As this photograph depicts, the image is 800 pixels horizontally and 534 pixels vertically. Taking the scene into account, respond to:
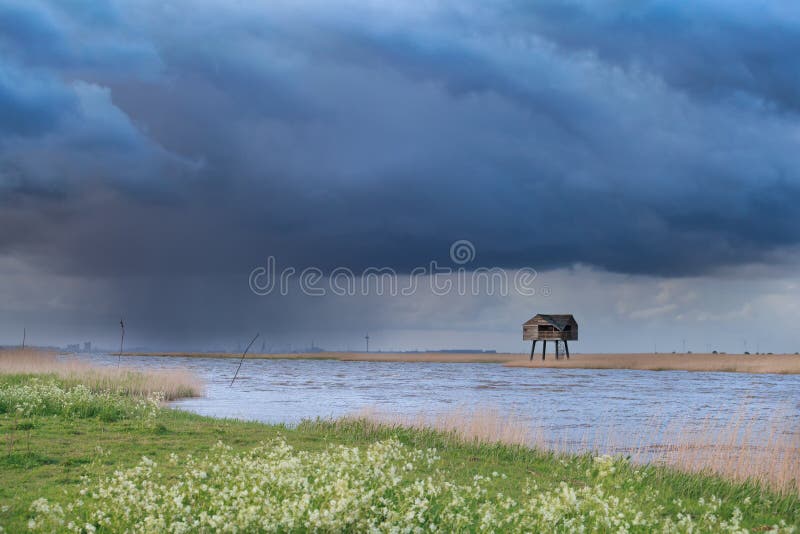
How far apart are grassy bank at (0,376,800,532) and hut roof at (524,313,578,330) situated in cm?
6765

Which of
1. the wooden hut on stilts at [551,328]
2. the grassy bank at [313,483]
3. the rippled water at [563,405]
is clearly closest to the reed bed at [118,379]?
the rippled water at [563,405]

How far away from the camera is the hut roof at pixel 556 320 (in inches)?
3371

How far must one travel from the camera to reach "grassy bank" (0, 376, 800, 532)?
26.1 ft

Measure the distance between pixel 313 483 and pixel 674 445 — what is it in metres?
14.6

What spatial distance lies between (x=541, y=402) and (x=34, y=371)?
88.7 feet

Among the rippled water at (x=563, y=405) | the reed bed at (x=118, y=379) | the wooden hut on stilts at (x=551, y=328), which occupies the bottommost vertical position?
the rippled water at (x=563, y=405)

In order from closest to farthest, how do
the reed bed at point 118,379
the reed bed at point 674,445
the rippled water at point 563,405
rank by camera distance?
the reed bed at point 674,445 → the rippled water at point 563,405 → the reed bed at point 118,379

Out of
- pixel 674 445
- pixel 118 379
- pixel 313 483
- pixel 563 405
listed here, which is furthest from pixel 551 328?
pixel 313 483

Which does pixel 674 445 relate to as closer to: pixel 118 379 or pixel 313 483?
pixel 313 483

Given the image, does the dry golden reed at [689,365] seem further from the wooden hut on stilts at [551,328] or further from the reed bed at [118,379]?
the reed bed at [118,379]

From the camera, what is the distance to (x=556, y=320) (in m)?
86.6

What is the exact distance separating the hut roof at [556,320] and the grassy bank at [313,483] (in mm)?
67649

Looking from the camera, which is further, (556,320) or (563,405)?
(556,320)

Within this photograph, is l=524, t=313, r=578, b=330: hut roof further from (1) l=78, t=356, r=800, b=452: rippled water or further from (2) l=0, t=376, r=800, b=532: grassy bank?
(2) l=0, t=376, r=800, b=532: grassy bank
